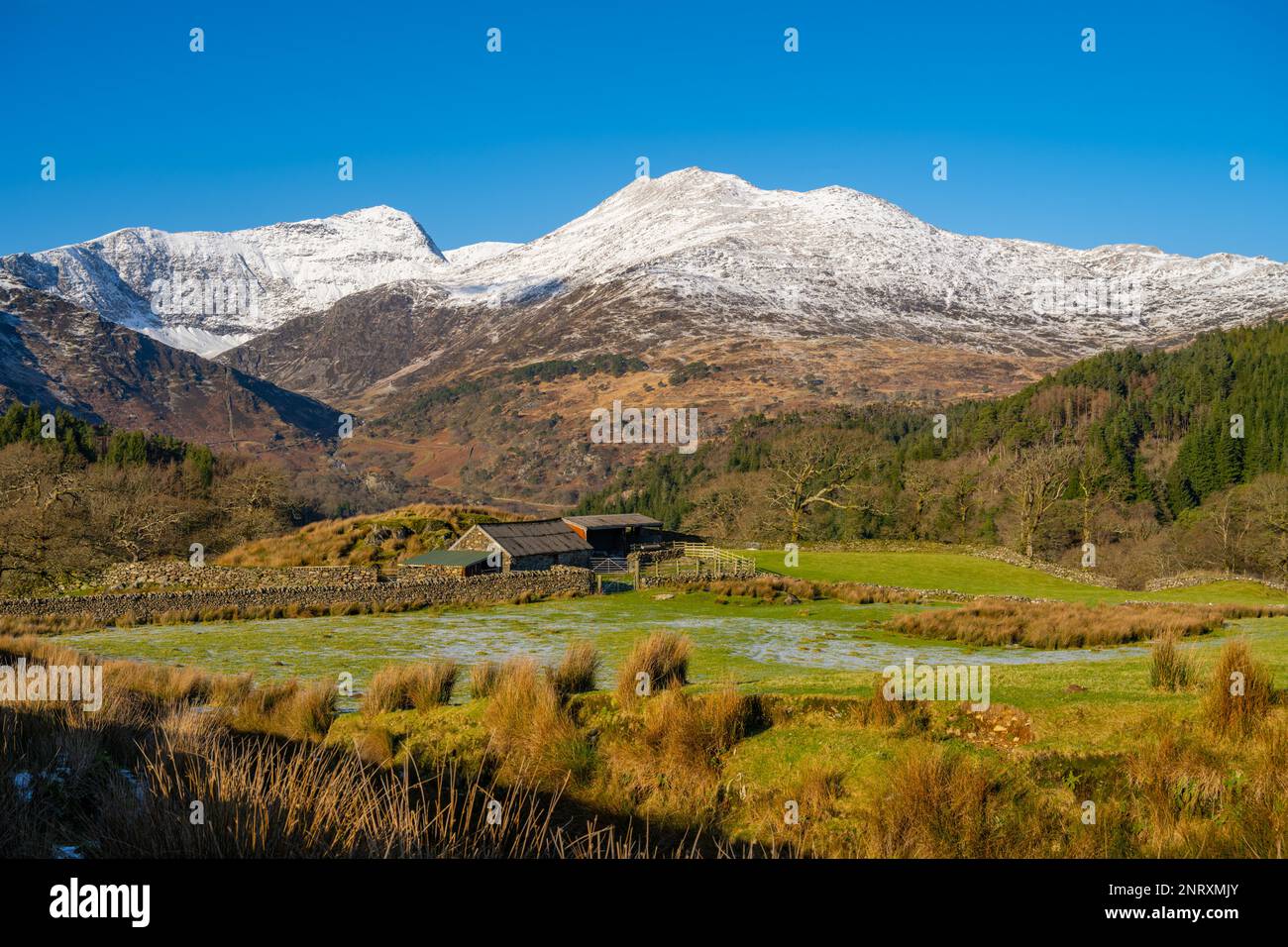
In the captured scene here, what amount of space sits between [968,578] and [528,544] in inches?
856

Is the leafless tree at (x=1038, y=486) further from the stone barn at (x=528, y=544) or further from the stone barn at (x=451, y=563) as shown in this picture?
the stone barn at (x=451, y=563)

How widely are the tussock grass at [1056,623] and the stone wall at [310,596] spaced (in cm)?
1730

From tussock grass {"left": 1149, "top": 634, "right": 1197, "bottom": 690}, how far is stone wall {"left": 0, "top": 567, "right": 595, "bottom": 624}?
1139 inches

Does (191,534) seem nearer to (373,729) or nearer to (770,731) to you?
(373,729)

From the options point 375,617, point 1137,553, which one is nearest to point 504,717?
point 375,617

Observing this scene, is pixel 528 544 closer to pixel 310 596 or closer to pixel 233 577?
pixel 310 596

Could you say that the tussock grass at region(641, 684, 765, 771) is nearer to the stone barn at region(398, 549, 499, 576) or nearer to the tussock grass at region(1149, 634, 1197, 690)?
the tussock grass at region(1149, 634, 1197, 690)

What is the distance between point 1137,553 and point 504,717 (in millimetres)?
60320

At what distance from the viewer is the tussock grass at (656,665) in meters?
11.5

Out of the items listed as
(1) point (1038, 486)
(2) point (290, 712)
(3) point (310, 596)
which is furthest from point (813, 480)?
(2) point (290, 712)

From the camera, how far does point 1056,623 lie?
22516 mm

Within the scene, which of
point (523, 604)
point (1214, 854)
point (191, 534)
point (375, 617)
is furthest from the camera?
point (191, 534)
